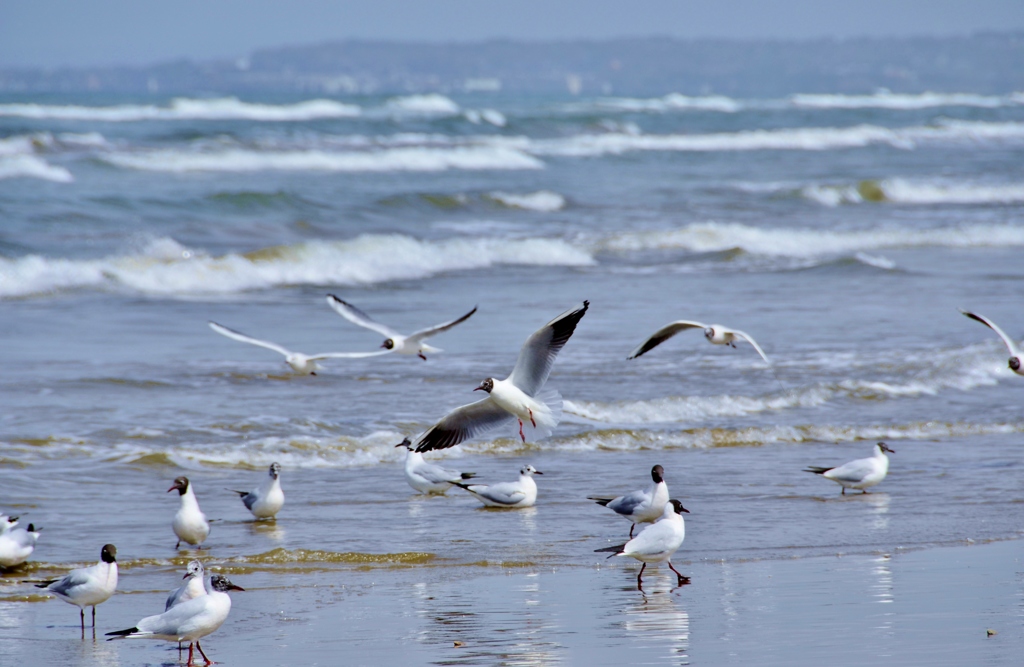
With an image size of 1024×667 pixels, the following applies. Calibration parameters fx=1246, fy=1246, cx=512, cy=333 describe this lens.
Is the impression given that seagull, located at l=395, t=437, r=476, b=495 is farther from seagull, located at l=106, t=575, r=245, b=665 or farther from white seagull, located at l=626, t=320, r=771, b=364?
seagull, located at l=106, t=575, r=245, b=665

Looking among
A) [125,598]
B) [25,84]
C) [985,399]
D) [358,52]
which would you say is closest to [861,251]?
[985,399]

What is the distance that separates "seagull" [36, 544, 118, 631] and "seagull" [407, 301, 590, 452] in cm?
177

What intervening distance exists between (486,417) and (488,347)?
4.88 metres

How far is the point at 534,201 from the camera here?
2573 centimetres

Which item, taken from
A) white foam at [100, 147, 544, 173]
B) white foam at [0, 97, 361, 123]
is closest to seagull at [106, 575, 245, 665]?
white foam at [100, 147, 544, 173]

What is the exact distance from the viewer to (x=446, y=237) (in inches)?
820

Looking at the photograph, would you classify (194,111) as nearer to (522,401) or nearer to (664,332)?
(664,332)

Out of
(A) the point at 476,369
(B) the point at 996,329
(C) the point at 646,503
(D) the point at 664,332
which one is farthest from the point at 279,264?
(C) the point at 646,503

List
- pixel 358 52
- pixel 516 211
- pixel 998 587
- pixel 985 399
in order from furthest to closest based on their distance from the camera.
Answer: pixel 358 52 < pixel 516 211 < pixel 985 399 < pixel 998 587

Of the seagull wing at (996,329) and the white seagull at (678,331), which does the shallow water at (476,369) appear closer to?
the white seagull at (678,331)

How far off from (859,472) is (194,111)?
50.9m

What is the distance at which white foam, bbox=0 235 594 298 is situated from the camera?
15.9 m

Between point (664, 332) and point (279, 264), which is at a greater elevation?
point (279, 264)

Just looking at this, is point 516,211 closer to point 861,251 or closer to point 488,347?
point 861,251
